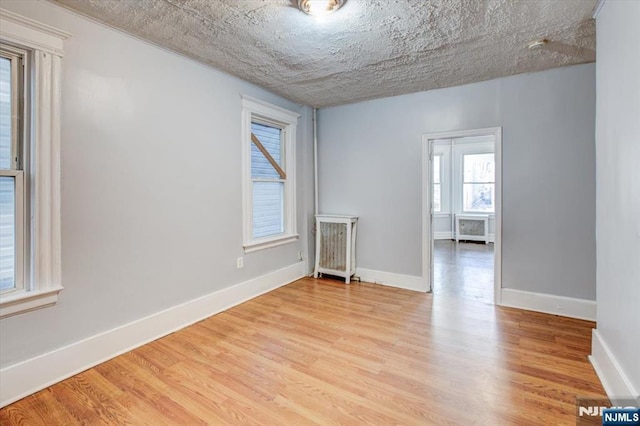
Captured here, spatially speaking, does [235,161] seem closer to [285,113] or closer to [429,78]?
[285,113]

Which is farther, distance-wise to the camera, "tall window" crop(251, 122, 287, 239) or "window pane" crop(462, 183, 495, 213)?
"window pane" crop(462, 183, 495, 213)

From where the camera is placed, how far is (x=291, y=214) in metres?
4.11

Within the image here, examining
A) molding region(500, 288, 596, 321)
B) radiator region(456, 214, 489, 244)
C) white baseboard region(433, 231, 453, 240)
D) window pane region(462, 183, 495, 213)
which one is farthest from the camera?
white baseboard region(433, 231, 453, 240)

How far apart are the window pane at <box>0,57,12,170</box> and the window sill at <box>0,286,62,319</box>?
2.51ft

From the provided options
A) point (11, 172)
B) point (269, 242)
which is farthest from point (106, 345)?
point (269, 242)

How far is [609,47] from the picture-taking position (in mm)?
1810

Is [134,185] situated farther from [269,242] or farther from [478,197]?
[478,197]

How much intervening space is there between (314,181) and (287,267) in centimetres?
131

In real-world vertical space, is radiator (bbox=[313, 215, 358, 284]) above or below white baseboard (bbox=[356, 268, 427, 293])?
above

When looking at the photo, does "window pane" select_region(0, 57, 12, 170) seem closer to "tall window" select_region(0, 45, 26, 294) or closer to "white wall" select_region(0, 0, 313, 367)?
"tall window" select_region(0, 45, 26, 294)

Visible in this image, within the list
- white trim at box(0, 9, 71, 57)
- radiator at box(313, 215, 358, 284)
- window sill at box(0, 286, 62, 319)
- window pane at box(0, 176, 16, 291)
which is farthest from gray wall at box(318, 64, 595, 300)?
window pane at box(0, 176, 16, 291)

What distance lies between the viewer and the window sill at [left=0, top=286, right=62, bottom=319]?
175cm

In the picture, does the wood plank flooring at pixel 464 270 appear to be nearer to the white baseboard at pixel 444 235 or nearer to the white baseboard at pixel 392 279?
the white baseboard at pixel 392 279

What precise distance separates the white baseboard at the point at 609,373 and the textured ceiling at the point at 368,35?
7.15 ft
